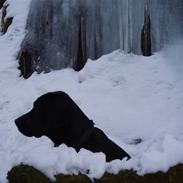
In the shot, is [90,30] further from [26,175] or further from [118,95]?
[26,175]

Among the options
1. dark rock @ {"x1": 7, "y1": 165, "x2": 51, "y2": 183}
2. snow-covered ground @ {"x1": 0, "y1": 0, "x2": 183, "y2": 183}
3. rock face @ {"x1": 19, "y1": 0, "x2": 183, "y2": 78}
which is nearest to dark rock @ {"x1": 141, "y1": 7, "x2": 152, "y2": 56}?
rock face @ {"x1": 19, "y1": 0, "x2": 183, "y2": 78}

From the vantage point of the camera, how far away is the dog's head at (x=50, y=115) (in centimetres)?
465

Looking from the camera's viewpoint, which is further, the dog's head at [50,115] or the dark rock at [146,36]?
the dark rock at [146,36]

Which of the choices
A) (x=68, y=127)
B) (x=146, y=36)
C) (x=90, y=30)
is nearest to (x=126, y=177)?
(x=68, y=127)

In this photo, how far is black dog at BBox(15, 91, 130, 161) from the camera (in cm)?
459

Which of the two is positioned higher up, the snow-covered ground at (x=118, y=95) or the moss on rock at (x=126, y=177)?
the moss on rock at (x=126, y=177)

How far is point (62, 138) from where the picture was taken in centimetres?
466

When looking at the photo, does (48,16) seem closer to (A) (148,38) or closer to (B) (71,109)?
(A) (148,38)

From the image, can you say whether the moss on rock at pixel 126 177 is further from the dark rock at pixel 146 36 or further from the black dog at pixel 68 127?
→ the dark rock at pixel 146 36

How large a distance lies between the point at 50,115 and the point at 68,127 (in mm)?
202

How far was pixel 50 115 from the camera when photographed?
184 inches

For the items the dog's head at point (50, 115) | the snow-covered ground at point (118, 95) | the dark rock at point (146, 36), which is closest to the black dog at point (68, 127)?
the dog's head at point (50, 115)

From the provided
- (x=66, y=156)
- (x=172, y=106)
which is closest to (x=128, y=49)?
(x=172, y=106)

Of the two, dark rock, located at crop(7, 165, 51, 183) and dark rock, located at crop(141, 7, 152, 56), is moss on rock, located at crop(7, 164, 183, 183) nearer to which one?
dark rock, located at crop(7, 165, 51, 183)
